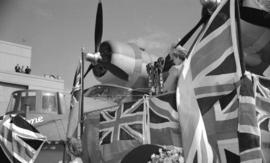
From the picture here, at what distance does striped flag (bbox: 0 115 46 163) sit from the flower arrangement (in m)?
3.67

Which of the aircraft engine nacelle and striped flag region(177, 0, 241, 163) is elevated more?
the aircraft engine nacelle

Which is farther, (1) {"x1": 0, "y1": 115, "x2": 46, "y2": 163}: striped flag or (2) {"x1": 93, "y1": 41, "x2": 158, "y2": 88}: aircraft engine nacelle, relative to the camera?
(2) {"x1": 93, "y1": 41, "x2": 158, "y2": 88}: aircraft engine nacelle

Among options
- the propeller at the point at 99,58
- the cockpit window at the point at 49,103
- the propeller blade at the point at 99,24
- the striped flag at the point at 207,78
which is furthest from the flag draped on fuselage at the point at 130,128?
the cockpit window at the point at 49,103

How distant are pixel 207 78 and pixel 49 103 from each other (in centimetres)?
837

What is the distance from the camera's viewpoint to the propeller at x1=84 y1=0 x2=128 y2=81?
880 centimetres

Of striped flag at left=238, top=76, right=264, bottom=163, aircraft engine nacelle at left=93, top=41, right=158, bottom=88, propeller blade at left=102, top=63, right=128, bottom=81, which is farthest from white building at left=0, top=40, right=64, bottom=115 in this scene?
striped flag at left=238, top=76, right=264, bottom=163

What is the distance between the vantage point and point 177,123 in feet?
15.1

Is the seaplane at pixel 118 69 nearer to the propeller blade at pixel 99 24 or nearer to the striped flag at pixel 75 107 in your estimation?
the propeller blade at pixel 99 24

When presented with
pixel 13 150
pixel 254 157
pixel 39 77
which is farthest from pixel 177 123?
pixel 39 77

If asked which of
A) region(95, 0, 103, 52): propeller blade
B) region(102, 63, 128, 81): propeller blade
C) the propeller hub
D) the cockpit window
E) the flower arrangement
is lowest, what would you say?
the flower arrangement

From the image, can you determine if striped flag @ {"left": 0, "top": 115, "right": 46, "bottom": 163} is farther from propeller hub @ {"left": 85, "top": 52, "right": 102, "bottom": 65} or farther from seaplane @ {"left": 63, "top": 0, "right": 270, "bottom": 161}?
propeller hub @ {"left": 85, "top": 52, "right": 102, "bottom": 65}

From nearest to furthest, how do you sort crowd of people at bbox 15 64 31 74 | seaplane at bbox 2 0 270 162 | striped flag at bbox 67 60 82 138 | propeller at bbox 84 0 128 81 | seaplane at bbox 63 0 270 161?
striped flag at bbox 67 60 82 138 < seaplane at bbox 2 0 270 162 < seaplane at bbox 63 0 270 161 < propeller at bbox 84 0 128 81 < crowd of people at bbox 15 64 31 74

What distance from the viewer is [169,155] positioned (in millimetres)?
4457

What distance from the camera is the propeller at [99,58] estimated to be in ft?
28.9
